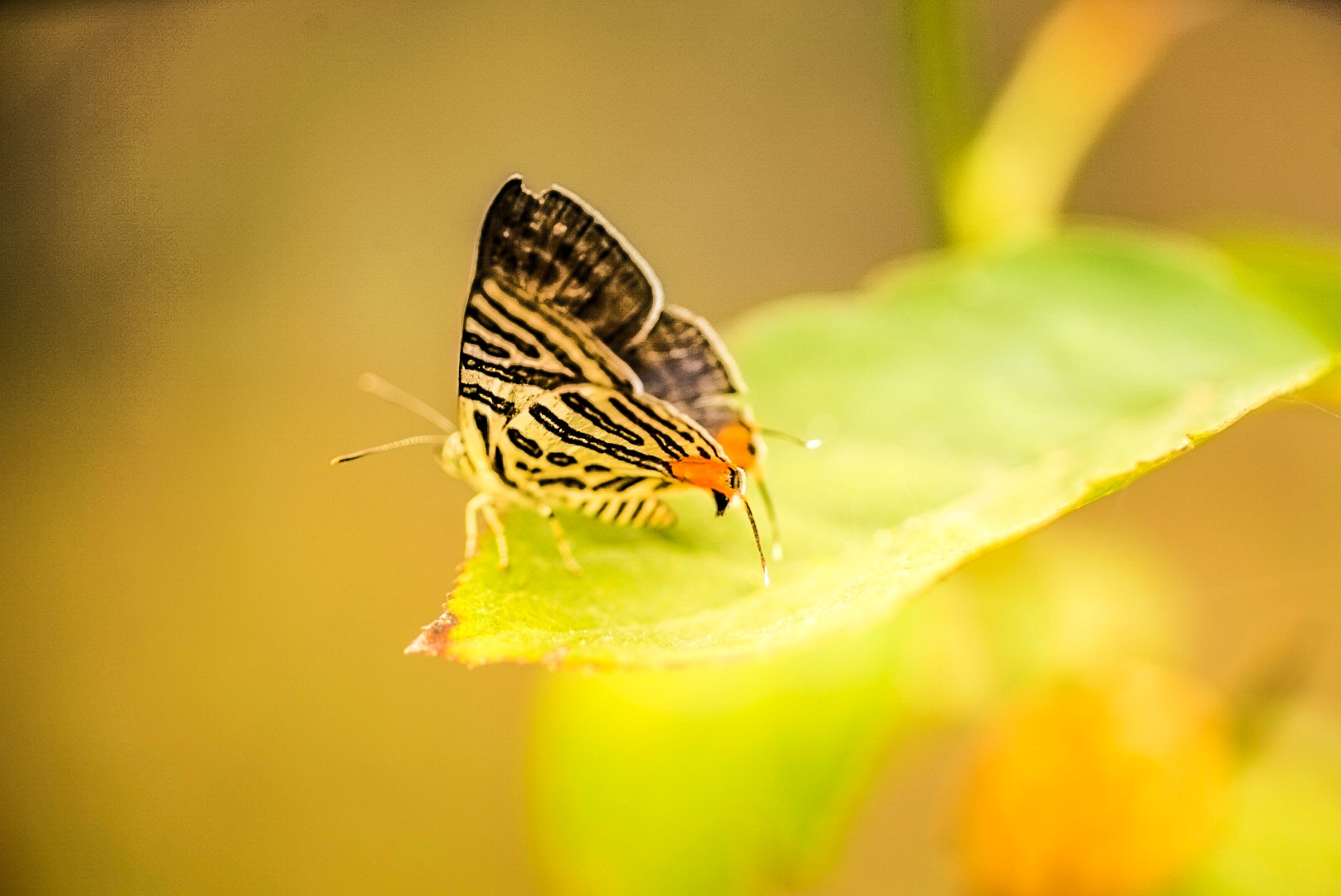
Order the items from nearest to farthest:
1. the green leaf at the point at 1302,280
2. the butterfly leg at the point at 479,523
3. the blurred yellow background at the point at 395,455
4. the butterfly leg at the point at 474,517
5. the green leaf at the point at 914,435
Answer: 1. the green leaf at the point at 914,435
2. the butterfly leg at the point at 479,523
3. the butterfly leg at the point at 474,517
4. the green leaf at the point at 1302,280
5. the blurred yellow background at the point at 395,455

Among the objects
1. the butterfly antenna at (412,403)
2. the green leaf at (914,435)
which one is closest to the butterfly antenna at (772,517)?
the green leaf at (914,435)

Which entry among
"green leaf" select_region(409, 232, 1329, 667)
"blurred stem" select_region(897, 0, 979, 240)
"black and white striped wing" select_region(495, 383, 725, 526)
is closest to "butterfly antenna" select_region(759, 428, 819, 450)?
"green leaf" select_region(409, 232, 1329, 667)

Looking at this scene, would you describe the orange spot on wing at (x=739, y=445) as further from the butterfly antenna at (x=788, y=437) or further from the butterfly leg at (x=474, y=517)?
the butterfly leg at (x=474, y=517)

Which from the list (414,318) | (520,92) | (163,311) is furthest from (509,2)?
(163,311)

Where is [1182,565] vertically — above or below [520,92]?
below

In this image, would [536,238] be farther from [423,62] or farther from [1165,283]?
[423,62]

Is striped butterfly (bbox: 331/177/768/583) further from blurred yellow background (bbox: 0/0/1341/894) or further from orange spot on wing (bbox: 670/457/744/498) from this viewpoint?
blurred yellow background (bbox: 0/0/1341/894)
